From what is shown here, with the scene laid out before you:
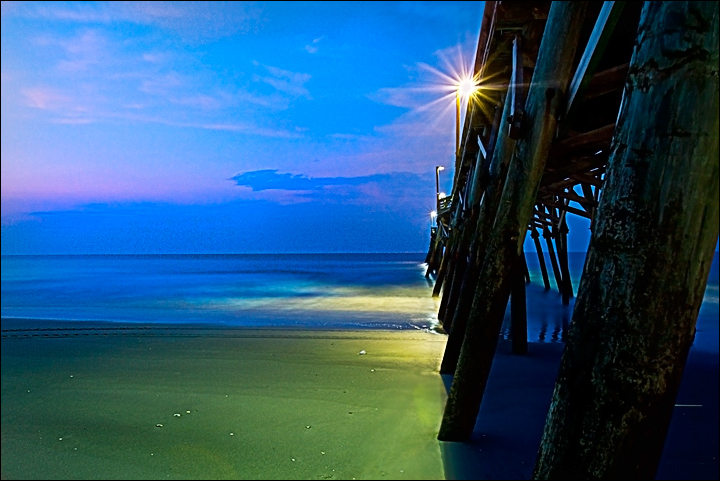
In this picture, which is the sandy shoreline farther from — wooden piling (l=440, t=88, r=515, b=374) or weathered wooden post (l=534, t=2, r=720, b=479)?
weathered wooden post (l=534, t=2, r=720, b=479)

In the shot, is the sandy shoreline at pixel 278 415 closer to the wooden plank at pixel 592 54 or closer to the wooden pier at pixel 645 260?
the wooden pier at pixel 645 260

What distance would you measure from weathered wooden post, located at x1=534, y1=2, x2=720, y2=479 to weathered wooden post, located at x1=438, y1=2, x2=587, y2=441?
139 cm

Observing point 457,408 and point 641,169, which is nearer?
point 641,169

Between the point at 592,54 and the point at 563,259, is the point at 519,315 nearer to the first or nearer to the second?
the point at 592,54

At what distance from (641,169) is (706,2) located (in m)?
0.41

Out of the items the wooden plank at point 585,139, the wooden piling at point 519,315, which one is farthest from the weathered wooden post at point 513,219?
the wooden piling at point 519,315

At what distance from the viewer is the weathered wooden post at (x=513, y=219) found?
8.38ft

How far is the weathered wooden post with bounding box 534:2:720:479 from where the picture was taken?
109cm

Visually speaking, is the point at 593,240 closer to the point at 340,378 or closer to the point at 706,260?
the point at 706,260

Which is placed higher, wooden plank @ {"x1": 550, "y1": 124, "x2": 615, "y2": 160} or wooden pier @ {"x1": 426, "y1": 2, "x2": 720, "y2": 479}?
wooden plank @ {"x1": 550, "y1": 124, "x2": 615, "y2": 160}

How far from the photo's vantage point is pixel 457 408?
263 cm

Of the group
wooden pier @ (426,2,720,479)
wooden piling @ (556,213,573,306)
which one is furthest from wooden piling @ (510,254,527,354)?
wooden piling @ (556,213,573,306)

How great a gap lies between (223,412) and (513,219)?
241cm

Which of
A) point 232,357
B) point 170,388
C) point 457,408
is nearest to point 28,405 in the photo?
point 170,388
